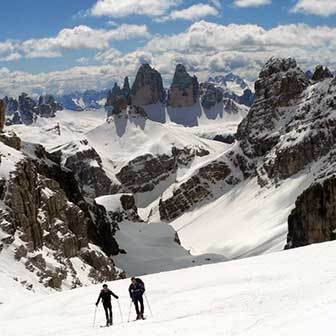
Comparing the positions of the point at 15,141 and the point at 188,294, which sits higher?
the point at 15,141

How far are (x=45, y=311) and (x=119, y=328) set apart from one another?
43.1 feet

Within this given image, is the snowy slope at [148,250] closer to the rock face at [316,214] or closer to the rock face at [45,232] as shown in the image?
the rock face at [45,232]

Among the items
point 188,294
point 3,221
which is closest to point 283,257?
point 188,294

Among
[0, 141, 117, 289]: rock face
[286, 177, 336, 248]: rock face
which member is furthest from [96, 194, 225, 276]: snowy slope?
[286, 177, 336, 248]: rock face

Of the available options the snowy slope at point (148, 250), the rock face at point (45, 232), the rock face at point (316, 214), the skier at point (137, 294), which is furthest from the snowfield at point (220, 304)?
the snowy slope at point (148, 250)

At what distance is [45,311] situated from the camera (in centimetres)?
4522

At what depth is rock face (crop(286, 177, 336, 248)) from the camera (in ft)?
337

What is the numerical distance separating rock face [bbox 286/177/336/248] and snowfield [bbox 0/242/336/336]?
171 feet

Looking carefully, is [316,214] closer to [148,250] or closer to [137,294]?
[148,250]

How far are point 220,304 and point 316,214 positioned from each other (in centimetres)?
7343

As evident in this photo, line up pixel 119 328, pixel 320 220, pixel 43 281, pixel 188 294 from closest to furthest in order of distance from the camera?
pixel 119 328 < pixel 188 294 < pixel 43 281 < pixel 320 220

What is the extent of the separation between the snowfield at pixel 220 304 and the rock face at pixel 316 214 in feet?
171

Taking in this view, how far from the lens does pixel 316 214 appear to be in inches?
4181

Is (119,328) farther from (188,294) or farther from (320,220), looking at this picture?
(320,220)
